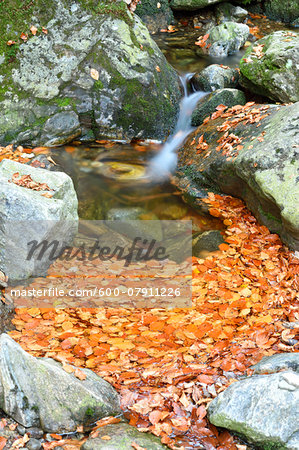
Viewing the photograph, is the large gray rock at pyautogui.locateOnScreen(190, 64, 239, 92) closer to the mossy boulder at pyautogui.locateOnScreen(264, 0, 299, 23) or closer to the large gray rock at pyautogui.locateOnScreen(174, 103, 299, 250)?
the large gray rock at pyautogui.locateOnScreen(174, 103, 299, 250)

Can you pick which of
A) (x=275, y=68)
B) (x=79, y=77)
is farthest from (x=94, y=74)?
(x=275, y=68)

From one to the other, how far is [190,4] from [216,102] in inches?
227

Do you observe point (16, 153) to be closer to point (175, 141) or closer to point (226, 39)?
point (175, 141)

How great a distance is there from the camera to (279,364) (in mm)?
3236

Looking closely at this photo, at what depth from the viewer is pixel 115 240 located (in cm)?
558

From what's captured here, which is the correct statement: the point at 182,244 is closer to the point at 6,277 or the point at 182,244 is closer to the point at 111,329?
the point at 111,329

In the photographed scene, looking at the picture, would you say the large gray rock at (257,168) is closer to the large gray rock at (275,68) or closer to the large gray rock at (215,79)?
the large gray rock at (275,68)

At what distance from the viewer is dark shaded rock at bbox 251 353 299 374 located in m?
3.19

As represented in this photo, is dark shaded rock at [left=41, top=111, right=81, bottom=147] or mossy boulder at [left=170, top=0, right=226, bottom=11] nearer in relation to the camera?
dark shaded rock at [left=41, top=111, right=81, bottom=147]

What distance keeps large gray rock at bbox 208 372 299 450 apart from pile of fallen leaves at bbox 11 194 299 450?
0.63 feet

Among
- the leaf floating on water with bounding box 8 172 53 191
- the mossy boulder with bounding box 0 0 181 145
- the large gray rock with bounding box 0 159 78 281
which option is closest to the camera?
the large gray rock with bounding box 0 159 78 281

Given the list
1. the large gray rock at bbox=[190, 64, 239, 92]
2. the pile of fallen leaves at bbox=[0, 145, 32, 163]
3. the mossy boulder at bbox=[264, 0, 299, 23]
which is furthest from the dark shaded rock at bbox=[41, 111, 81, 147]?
the mossy boulder at bbox=[264, 0, 299, 23]

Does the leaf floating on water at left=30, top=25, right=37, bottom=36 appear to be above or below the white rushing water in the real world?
above

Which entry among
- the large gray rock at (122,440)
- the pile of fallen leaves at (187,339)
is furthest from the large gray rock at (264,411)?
the large gray rock at (122,440)
